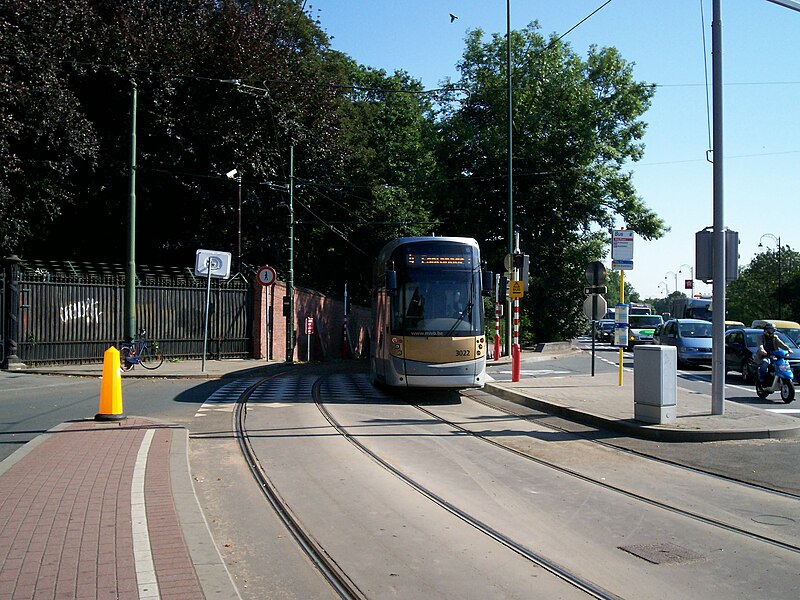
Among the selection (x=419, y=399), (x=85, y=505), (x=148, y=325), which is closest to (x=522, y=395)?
(x=419, y=399)

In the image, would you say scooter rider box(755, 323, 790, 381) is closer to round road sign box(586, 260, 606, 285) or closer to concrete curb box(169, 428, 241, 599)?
round road sign box(586, 260, 606, 285)

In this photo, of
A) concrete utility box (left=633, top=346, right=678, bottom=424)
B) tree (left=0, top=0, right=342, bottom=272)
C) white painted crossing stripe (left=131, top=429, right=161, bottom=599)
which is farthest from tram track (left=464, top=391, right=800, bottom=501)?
tree (left=0, top=0, right=342, bottom=272)

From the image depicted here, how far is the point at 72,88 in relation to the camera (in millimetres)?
29484

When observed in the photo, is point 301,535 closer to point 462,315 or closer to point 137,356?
point 462,315

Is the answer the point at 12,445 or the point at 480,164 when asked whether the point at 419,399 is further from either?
the point at 480,164

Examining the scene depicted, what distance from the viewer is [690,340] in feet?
88.8

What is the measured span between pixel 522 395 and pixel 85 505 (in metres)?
10.9

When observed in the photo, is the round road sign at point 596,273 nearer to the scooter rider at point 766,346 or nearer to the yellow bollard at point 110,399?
the scooter rider at point 766,346

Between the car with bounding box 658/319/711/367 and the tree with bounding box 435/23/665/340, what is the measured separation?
951cm

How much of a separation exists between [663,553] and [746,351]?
17562 mm

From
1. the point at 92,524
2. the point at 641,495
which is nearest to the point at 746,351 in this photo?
the point at 641,495

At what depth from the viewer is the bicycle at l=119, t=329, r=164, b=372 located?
21125 mm

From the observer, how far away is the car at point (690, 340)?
26.7 m

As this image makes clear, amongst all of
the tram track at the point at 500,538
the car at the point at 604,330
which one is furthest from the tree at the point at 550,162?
the tram track at the point at 500,538
